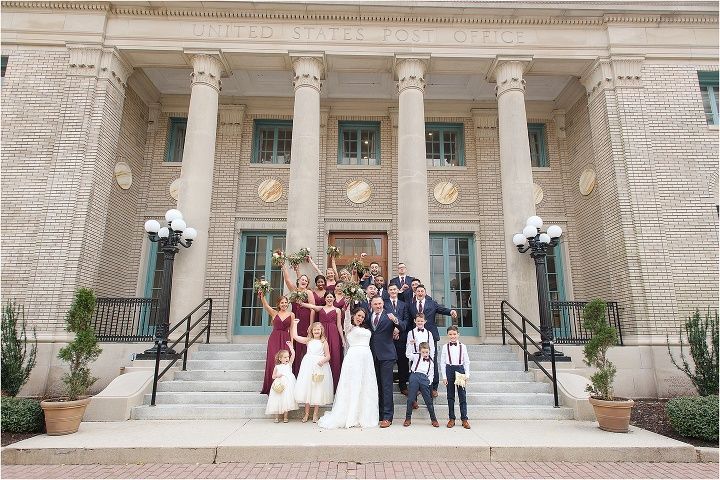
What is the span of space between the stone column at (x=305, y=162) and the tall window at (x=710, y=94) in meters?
10.9

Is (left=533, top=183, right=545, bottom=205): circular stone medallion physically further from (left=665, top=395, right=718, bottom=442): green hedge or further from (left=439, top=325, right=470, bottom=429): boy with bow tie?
(left=439, top=325, right=470, bottom=429): boy with bow tie

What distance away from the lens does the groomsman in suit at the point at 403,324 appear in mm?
7344

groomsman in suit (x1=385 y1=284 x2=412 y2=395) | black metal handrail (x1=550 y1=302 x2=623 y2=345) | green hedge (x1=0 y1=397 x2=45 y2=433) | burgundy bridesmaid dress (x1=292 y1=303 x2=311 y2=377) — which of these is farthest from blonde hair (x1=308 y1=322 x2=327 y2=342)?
black metal handrail (x1=550 y1=302 x2=623 y2=345)

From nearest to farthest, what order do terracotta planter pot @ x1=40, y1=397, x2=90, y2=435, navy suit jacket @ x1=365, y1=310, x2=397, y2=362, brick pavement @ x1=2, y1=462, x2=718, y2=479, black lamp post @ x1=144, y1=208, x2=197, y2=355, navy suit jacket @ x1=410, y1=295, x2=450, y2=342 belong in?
brick pavement @ x1=2, y1=462, x2=718, y2=479, terracotta planter pot @ x1=40, y1=397, x2=90, y2=435, navy suit jacket @ x1=365, y1=310, x2=397, y2=362, navy suit jacket @ x1=410, y1=295, x2=450, y2=342, black lamp post @ x1=144, y1=208, x2=197, y2=355

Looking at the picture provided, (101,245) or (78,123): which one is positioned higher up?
(78,123)

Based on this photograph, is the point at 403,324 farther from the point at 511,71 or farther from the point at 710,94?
the point at 710,94

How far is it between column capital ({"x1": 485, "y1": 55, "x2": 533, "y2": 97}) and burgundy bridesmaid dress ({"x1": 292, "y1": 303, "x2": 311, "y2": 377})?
8.22 metres

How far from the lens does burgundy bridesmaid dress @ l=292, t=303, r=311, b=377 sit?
25.0 feet

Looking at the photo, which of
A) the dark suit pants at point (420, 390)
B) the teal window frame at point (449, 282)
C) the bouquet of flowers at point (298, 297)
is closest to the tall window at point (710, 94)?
the teal window frame at point (449, 282)

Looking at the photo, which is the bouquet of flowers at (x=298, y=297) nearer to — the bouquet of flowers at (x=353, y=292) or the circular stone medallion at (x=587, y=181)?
the bouquet of flowers at (x=353, y=292)

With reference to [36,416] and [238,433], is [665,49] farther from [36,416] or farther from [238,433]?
[36,416]

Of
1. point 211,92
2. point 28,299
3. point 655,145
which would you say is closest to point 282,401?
point 28,299

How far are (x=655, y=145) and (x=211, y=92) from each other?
39.6 feet

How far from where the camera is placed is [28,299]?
9750 millimetres
